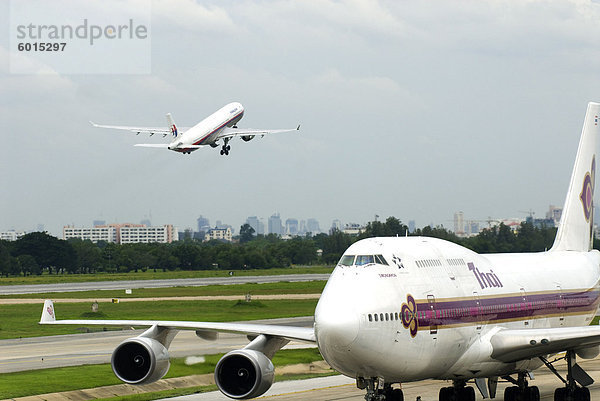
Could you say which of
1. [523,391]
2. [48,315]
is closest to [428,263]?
[523,391]

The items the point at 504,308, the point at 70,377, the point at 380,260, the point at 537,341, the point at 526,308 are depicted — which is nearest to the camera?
the point at 380,260

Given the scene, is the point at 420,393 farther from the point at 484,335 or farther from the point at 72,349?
the point at 72,349

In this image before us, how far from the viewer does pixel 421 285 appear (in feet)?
94.2

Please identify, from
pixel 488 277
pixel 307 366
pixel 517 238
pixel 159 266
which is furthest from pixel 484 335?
pixel 159 266

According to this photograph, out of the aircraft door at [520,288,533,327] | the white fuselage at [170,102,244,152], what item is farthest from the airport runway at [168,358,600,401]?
the white fuselage at [170,102,244,152]

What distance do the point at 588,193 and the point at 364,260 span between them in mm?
19249

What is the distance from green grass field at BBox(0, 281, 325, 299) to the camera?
10131cm

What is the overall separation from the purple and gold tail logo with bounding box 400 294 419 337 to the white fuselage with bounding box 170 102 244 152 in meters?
79.0

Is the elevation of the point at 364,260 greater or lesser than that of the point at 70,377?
greater

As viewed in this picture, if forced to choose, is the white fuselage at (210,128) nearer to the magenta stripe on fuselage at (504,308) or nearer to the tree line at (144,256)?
the tree line at (144,256)

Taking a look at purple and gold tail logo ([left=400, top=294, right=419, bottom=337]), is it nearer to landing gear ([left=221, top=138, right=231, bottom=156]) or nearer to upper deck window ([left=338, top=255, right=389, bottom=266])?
upper deck window ([left=338, top=255, right=389, bottom=266])

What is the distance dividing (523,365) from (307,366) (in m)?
17.8

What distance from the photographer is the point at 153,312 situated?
259ft

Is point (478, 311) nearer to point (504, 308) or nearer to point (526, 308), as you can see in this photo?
point (504, 308)
